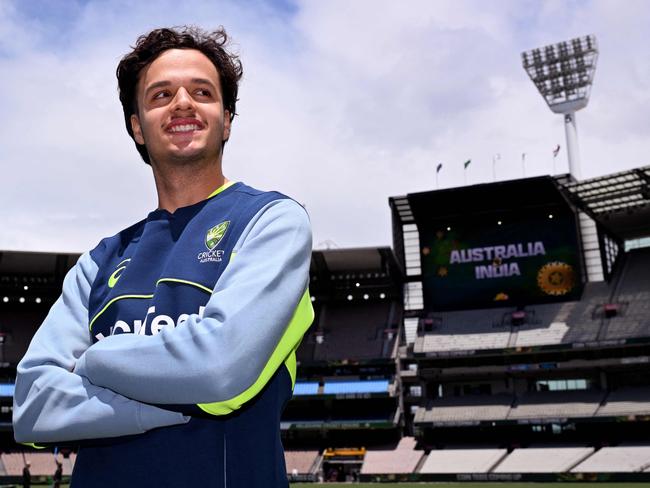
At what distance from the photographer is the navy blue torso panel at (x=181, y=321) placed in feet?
6.35

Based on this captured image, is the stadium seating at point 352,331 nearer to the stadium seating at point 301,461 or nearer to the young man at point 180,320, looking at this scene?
the stadium seating at point 301,461

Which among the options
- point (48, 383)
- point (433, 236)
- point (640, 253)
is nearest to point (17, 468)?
point (433, 236)

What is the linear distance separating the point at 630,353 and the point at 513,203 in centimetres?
1388

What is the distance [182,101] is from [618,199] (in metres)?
52.4

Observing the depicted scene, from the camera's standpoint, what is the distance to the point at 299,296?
1987mm

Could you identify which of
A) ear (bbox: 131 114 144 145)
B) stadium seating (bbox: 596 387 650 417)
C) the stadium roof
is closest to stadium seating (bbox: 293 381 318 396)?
stadium seating (bbox: 596 387 650 417)

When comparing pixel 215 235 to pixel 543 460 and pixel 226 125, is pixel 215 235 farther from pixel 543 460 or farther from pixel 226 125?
pixel 543 460

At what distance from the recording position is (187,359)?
5.84 ft

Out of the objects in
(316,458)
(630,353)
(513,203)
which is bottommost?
(316,458)

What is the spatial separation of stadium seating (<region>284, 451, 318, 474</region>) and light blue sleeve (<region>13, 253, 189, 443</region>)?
1916 inches

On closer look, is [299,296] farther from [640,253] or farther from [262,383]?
[640,253]

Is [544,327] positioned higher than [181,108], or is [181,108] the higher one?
[544,327]

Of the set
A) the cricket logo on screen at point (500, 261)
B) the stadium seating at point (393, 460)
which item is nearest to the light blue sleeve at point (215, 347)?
the stadium seating at point (393, 460)

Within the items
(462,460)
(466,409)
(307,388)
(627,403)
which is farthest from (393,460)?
(627,403)
